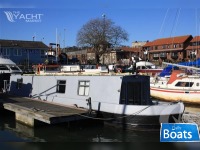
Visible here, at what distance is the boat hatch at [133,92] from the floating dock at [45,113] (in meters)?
1.94

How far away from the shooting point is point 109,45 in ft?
191

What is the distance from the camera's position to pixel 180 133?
1024 cm

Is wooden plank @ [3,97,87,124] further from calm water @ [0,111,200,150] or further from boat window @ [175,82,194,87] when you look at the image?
boat window @ [175,82,194,87]

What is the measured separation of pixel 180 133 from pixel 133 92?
3.55 metres

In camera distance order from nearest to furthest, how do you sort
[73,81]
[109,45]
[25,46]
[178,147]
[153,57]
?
1. [178,147]
2. [73,81]
3. [25,46]
4. [109,45]
5. [153,57]

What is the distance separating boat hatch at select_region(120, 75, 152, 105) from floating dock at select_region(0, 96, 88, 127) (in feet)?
6.36

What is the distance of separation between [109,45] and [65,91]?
4358cm

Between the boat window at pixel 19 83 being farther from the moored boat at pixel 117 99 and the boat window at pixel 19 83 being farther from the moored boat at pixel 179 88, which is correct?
the moored boat at pixel 179 88

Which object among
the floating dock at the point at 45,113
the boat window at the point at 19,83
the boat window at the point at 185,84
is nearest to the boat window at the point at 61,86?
the floating dock at the point at 45,113

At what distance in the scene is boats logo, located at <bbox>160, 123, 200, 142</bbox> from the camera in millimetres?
9870

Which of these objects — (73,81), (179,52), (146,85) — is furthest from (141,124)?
(179,52)

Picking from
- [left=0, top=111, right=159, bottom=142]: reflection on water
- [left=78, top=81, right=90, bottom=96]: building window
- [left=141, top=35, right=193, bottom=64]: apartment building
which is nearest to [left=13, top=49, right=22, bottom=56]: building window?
[left=141, top=35, right=193, bottom=64]: apartment building

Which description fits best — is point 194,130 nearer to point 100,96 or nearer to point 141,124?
point 141,124

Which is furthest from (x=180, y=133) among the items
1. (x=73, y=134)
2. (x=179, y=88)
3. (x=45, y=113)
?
(x=179, y=88)
